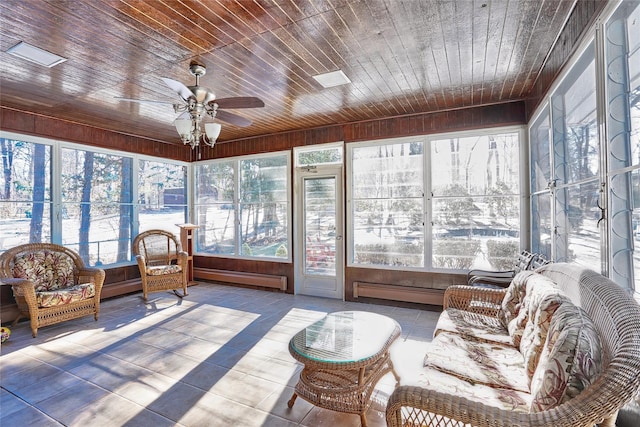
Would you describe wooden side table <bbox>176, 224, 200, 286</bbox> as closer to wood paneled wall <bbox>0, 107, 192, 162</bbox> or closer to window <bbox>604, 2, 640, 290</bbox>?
wood paneled wall <bbox>0, 107, 192, 162</bbox>

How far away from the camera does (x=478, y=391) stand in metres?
1.55

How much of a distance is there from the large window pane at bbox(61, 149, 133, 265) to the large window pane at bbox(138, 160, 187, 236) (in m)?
0.24

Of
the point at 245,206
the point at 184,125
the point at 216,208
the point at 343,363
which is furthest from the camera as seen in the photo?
the point at 216,208

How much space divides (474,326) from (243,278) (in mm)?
4135

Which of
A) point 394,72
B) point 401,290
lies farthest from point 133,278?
point 394,72

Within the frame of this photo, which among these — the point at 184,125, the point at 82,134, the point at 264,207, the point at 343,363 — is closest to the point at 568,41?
the point at 343,363

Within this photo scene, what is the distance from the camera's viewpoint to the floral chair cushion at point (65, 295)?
354 cm

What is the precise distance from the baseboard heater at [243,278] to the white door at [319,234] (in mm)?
321

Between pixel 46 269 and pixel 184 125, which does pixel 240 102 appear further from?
pixel 46 269

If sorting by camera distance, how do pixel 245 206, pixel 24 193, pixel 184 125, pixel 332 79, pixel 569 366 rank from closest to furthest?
pixel 569 366 < pixel 184 125 < pixel 332 79 < pixel 24 193 < pixel 245 206

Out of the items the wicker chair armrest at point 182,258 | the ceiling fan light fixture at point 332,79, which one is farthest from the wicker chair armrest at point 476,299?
the wicker chair armrest at point 182,258

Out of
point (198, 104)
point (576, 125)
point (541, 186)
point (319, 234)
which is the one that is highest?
point (198, 104)

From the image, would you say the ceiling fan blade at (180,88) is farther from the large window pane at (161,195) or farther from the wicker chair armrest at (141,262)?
the large window pane at (161,195)

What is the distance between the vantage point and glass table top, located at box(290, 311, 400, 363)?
2.01 meters
